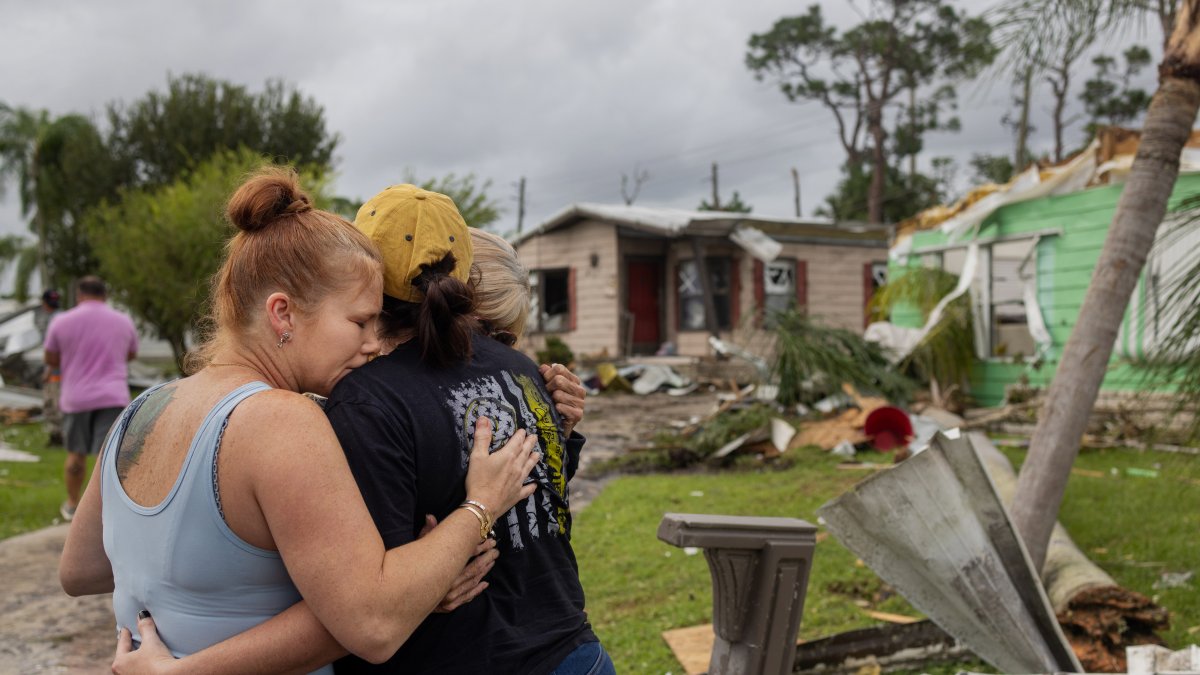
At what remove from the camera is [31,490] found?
30.2 feet

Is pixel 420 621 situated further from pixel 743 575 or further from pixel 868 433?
pixel 868 433

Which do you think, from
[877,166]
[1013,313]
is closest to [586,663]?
[1013,313]

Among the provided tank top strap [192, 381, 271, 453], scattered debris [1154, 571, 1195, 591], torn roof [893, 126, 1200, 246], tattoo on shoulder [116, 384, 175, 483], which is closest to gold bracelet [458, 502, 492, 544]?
tank top strap [192, 381, 271, 453]

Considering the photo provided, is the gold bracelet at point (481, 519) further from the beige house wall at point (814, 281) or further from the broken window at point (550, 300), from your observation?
the broken window at point (550, 300)

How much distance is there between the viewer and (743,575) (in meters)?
2.58

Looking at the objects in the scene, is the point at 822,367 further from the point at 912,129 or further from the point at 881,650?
the point at 912,129

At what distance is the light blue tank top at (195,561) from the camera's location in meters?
1.44

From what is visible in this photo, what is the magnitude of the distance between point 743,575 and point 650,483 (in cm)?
647

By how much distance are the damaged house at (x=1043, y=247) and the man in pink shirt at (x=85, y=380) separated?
1024cm

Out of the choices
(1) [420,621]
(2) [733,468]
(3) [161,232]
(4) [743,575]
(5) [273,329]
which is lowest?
(2) [733,468]

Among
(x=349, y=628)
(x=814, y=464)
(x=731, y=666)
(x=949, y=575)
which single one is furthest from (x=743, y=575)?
(x=814, y=464)

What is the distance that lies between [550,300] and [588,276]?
2.15 m

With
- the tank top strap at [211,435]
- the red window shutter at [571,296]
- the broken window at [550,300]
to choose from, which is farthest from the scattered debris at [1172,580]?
the broken window at [550,300]

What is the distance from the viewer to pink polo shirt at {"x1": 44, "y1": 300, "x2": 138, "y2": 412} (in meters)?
7.40
